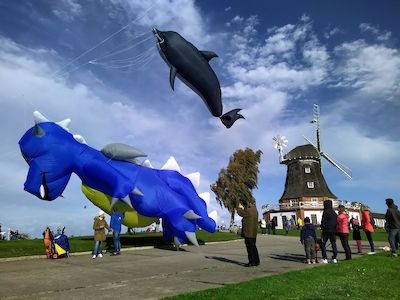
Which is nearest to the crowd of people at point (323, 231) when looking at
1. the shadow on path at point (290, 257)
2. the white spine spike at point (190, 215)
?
the shadow on path at point (290, 257)

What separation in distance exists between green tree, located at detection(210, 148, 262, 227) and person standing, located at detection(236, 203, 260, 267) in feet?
123

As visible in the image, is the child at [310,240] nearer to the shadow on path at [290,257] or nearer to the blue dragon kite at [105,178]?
the shadow on path at [290,257]

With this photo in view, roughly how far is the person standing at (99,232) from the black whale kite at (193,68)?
309 inches

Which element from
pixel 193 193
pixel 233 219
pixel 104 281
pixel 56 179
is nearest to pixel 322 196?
pixel 233 219

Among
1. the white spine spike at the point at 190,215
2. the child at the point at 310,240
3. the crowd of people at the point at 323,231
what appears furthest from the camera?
the white spine spike at the point at 190,215

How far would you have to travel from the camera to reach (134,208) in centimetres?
1622

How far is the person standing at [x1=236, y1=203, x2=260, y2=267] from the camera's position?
12.2m

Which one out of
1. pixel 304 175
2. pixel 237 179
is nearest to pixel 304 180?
pixel 304 175

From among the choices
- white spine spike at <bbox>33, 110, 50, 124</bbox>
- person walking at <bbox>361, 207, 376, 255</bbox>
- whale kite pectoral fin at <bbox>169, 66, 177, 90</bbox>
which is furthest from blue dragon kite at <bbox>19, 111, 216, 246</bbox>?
whale kite pectoral fin at <bbox>169, 66, 177, 90</bbox>

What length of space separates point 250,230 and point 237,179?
38.6 metres

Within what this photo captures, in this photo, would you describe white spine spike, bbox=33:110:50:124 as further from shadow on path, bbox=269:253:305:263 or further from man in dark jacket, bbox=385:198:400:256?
man in dark jacket, bbox=385:198:400:256

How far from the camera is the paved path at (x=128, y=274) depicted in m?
8.26

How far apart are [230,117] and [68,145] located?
8.35m

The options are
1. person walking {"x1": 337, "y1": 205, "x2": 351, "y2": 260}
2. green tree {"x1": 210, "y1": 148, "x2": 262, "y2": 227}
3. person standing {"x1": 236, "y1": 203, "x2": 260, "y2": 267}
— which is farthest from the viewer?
green tree {"x1": 210, "y1": 148, "x2": 262, "y2": 227}
